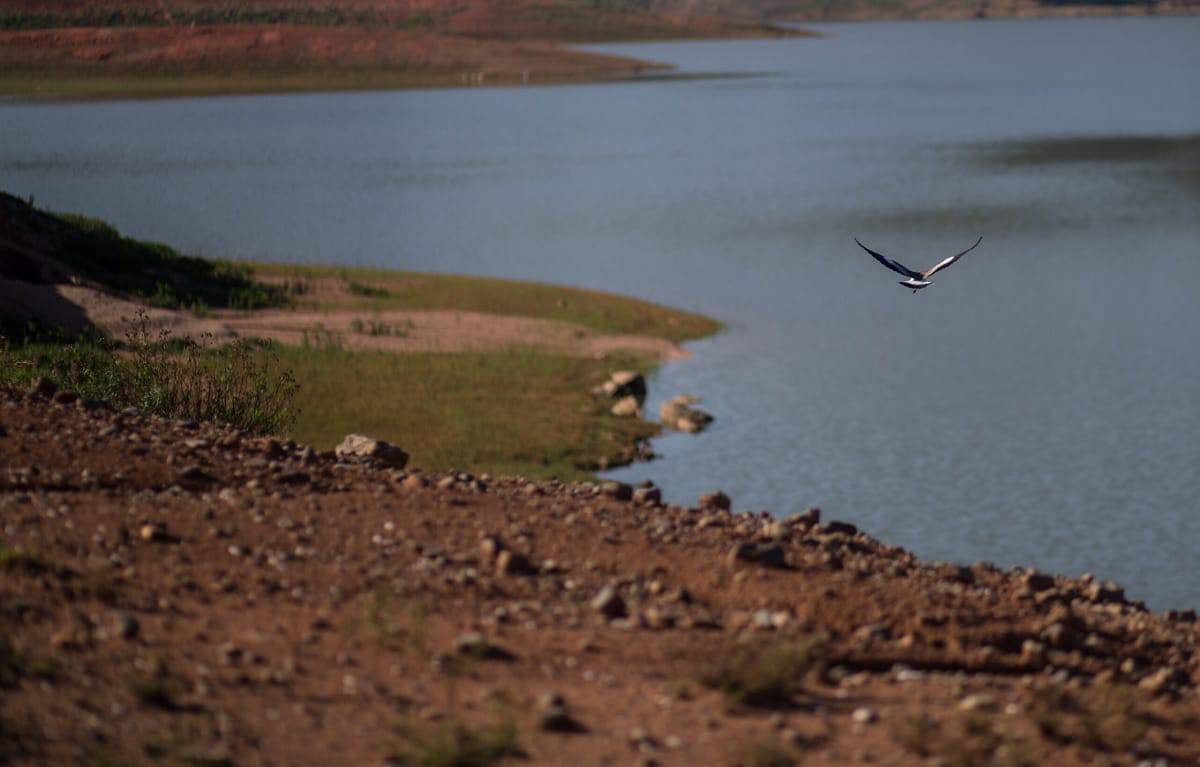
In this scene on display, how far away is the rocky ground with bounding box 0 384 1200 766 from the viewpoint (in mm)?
7453

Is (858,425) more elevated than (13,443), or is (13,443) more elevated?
(13,443)

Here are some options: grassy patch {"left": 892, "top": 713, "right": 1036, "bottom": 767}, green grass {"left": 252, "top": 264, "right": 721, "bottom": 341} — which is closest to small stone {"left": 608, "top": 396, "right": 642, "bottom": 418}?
Result: green grass {"left": 252, "top": 264, "right": 721, "bottom": 341}

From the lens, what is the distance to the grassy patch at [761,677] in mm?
8047

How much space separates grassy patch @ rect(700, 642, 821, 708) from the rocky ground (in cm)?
2

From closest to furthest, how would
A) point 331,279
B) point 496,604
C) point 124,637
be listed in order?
1. point 124,637
2. point 496,604
3. point 331,279

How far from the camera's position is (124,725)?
720 centimetres

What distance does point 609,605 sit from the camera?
363 inches

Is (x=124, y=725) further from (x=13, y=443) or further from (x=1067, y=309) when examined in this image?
(x=1067, y=309)

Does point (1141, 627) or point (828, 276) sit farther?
point (828, 276)

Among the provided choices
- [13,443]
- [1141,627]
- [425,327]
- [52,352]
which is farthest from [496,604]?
[425,327]

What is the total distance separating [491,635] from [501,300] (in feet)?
113

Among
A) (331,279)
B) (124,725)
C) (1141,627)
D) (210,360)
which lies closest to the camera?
(124,725)

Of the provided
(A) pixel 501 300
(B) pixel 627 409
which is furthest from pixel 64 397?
(A) pixel 501 300

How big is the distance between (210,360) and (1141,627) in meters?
14.0
